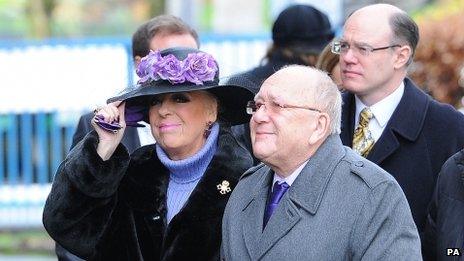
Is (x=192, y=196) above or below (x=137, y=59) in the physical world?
below

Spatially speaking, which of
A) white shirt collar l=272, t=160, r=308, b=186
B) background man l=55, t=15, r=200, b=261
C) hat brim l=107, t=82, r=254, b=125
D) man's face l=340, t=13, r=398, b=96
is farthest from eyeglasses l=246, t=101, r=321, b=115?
background man l=55, t=15, r=200, b=261

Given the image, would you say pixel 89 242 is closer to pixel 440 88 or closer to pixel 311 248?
pixel 311 248

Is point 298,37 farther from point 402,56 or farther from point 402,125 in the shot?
point 402,125

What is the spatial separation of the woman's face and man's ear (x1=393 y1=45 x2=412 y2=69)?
3.10 ft

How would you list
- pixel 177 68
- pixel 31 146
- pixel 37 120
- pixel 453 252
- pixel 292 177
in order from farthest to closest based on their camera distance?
pixel 31 146 < pixel 37 120 < pixel 177 68 < pixel 453 252 < pixel 292 177

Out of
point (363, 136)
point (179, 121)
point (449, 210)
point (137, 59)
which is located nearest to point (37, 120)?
point (137, 59)

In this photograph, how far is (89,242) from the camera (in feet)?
15.7

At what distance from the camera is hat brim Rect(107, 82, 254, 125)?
477cm

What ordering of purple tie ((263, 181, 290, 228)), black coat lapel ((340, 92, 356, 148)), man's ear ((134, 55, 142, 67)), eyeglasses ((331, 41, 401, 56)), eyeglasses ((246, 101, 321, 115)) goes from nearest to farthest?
1. eyeglasses ((246, 101, 321, 115))
2. purple tie ((263, 181, 290, 228))
3. eyeglasses ((331, 41, 401, 56))
4. black coat lapel ((340, 92, 356, 148))
5. man's ear ((134, 55, 142, 67))

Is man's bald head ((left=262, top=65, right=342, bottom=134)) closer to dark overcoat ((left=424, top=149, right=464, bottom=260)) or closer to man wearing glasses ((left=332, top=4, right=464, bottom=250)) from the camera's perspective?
dark overcoat ((left=424, top=149, right=464, bottom=260))

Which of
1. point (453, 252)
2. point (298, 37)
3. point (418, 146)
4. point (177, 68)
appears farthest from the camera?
point (298, 37)

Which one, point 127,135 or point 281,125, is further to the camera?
point 127,135

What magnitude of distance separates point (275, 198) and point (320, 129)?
32 cm

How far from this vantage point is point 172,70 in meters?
4.79
